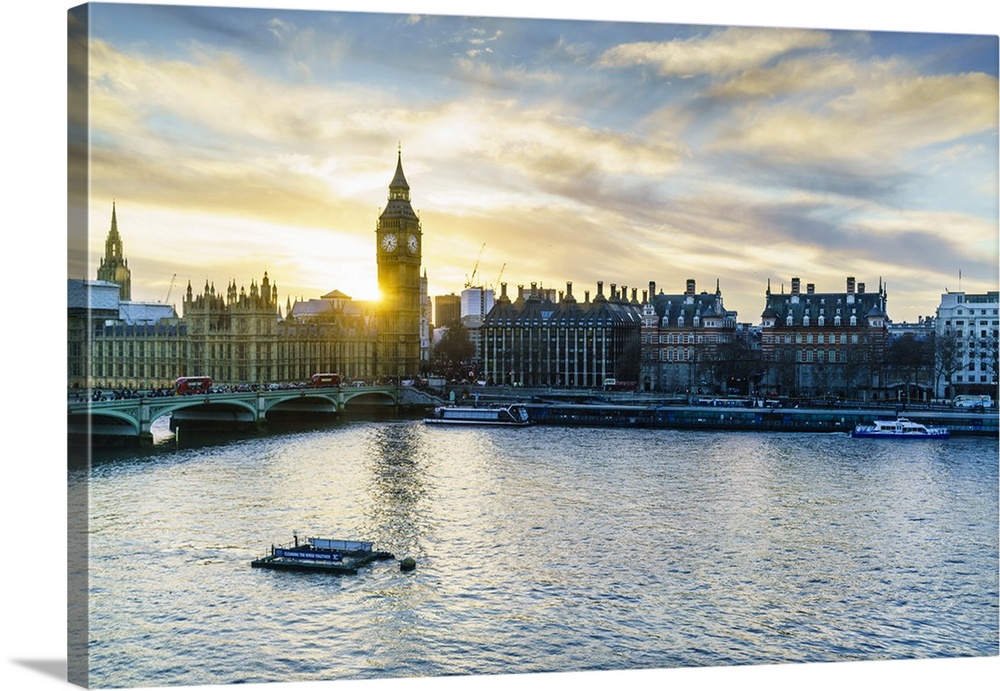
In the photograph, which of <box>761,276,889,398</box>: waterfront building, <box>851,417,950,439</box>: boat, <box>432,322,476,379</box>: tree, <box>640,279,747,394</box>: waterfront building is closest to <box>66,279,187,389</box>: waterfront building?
<box>432,322,476,379</box>: tree

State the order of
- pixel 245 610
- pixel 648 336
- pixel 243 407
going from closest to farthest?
pixel 245 610 < pixel 243 407 < pixel 648 336

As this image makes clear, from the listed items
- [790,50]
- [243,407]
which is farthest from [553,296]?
[790,50]

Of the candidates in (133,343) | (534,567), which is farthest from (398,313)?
(534,567)

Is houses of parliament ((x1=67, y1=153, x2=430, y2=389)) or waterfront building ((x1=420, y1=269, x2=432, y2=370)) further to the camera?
waterfront building ((x1=420, y1=269, x2=432, y2=370))

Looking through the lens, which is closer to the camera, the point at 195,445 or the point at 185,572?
the point at 185,572

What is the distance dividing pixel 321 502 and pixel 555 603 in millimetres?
5846

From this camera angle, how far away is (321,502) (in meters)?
16.7

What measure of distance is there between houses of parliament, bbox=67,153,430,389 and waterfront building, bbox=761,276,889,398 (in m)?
9.81

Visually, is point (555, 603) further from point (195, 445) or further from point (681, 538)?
point (195, 445)

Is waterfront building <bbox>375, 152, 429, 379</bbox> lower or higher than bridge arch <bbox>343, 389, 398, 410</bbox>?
higher

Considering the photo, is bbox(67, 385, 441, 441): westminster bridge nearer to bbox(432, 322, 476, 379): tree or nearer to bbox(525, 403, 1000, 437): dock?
bbox(525, 403, 1000, 437): dock

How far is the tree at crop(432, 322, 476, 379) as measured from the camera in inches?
1618

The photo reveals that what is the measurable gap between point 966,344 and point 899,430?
307cm

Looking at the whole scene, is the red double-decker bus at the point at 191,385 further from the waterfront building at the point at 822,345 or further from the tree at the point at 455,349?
the waterfront building at the point at 822,345
